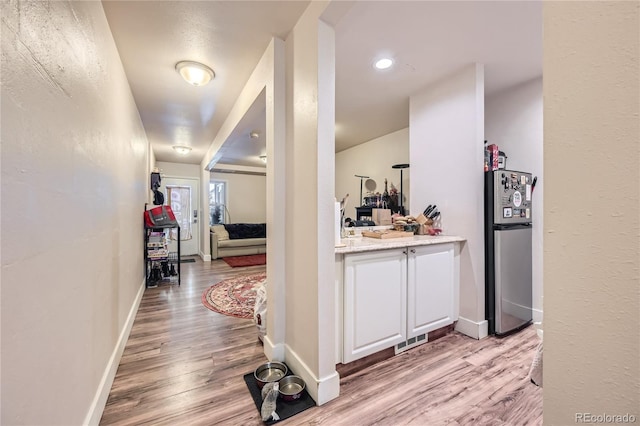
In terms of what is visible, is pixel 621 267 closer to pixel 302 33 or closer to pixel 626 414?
pixel 626 414

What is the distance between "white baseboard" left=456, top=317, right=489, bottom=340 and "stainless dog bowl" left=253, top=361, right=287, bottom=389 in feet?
5.51

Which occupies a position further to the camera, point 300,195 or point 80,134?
point 300,195

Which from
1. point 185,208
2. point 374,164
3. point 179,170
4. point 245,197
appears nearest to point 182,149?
point 179,170

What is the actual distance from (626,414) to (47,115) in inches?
67.6

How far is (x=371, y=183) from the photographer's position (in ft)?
13.7

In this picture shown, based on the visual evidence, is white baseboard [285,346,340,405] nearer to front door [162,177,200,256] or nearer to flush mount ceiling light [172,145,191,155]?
flush mount ceiling light [172,145,191,155]

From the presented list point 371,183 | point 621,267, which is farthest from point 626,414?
point 371,183

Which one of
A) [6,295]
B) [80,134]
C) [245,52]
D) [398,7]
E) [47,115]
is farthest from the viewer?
[245,52]

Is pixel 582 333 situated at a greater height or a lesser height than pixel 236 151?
lesser

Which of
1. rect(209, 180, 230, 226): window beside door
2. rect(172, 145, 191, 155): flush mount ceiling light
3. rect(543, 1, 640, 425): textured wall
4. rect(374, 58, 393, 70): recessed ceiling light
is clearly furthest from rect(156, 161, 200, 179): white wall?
rect(543, 1, 640, 425): textured wall

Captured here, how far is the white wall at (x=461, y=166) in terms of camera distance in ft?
7.58

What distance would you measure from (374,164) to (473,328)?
267 centimetres

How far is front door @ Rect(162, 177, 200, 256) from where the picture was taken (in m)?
Result: 6.50

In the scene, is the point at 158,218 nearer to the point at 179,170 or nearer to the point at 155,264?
the point at 155,264
